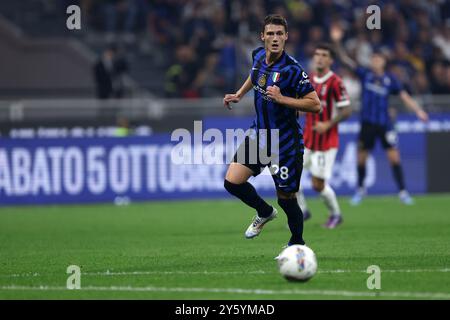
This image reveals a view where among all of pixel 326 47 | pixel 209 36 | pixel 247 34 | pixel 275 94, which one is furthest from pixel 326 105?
pixel 209 36

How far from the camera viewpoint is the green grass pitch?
8820 mm

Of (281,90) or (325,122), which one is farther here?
(325,122)

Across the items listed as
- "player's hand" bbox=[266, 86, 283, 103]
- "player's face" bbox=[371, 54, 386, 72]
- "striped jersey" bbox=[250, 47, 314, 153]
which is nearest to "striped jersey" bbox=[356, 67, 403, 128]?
"player's face" bbox=[371, 54, 386, 72]

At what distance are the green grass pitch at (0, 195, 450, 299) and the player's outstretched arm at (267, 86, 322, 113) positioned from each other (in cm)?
160

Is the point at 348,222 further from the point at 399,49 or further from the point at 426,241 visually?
the point at 399,49

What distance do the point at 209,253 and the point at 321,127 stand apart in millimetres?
3942

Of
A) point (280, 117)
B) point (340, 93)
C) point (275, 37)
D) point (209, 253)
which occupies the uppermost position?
point (275, 37)

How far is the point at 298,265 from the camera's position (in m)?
9.09

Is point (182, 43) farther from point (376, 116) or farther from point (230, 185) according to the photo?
point (230, 185)

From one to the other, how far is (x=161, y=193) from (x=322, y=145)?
6.25 meters

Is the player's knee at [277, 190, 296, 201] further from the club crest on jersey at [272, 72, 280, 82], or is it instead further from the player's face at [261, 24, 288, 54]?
the player's face at [261, 24, 288, 54]

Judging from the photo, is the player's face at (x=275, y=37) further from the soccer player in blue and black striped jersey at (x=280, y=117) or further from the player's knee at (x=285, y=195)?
the player's knee at (x=285, y=195)

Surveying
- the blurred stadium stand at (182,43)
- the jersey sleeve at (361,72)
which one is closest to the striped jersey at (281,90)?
the jersey sleeve at (361,72)

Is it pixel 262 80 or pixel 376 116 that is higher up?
pixel 262 80
